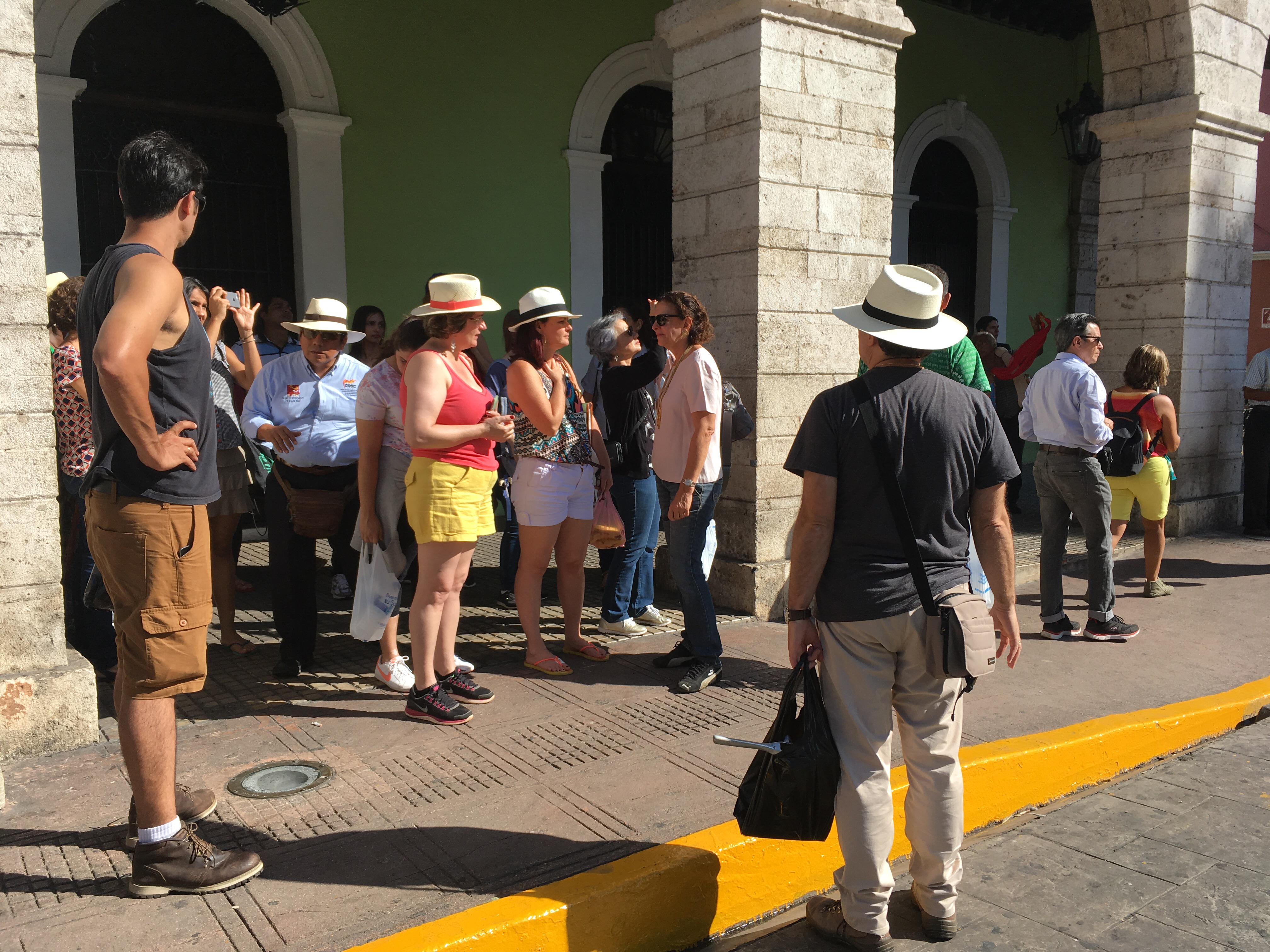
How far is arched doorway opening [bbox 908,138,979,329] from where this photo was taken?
1348 centimetres

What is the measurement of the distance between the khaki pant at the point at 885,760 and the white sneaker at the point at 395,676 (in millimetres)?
2318

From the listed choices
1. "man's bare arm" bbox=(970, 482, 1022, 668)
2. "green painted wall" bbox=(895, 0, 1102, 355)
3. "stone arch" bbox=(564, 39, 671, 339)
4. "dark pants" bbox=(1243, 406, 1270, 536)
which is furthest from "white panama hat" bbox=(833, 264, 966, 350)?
"green painted wall" bbox=(895, 0, 1102, 355)

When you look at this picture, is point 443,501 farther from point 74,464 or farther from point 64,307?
point 64,307

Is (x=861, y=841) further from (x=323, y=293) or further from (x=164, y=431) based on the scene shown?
(x=323, y=293)

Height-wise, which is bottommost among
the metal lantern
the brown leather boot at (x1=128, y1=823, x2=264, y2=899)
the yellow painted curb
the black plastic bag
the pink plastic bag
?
the yellow painted curb

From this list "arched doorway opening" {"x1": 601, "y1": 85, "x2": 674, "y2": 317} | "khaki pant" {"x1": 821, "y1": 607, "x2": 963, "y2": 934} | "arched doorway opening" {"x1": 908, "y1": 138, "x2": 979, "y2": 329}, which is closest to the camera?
"khaki pant" {"x1": 821, "y1": 607, "x2": 963, "y2": 934}

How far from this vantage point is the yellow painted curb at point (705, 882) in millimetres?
2707

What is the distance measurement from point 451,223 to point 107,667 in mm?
5718

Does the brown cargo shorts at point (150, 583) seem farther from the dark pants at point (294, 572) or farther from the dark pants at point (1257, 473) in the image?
the dark pants at point (1257, 473)

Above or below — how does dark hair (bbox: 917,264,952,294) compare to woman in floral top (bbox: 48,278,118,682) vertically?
above

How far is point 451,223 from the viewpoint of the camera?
30.9 feet

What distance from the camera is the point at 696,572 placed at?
16.0ft

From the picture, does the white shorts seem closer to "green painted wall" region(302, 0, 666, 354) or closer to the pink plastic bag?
the pink plastic bag

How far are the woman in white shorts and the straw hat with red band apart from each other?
0.48 meters
